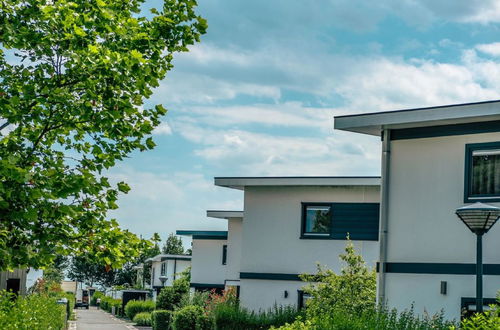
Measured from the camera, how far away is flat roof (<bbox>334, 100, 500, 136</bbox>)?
1725 centimetres

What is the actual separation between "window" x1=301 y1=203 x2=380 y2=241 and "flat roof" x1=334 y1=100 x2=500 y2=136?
759cm

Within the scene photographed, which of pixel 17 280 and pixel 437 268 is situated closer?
pixel 437 268

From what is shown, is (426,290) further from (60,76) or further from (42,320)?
(60,76)

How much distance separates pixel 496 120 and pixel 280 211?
12021 millimetres

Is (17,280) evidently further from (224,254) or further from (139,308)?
(139,308)

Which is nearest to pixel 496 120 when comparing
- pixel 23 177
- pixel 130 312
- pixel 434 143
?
pixel 434 143

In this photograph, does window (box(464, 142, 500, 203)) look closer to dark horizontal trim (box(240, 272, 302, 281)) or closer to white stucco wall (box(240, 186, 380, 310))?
white stucco wall (box(240, 186, 380, 310))

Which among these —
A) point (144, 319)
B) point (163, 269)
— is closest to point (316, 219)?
point (144, 319)

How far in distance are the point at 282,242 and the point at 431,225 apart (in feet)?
33.9

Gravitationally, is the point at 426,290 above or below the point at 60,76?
below

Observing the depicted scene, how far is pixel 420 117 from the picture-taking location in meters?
18.2

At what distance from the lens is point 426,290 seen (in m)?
18.3

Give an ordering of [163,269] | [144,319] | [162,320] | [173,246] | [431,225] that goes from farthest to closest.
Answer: [173,246]
[163,269]
[144,319]
[162,320]
[431,225]

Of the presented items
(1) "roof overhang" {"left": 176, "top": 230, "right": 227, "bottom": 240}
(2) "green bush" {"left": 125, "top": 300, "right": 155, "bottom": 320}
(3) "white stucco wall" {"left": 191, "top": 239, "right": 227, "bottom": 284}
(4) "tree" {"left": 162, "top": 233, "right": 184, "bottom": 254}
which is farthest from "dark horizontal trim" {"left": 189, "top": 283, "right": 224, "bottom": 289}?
(4) "tree" {"left": 162, "top": 233, "right": 184, "bottom": 254}
